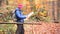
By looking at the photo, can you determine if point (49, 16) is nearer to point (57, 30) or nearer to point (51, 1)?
point (51, 1)

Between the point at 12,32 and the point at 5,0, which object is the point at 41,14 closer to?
the point at 5,0

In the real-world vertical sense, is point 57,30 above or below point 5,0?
below

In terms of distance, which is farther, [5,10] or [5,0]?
[5,0]

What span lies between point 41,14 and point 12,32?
3.95m

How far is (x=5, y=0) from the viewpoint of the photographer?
42.1ft

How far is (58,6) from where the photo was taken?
12.9m

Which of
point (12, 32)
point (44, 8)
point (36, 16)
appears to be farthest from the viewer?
point (44, 8)

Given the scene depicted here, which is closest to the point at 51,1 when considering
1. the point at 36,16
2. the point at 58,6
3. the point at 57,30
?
the point at 58,6

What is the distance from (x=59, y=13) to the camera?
12.9m

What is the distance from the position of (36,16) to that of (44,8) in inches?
39.7

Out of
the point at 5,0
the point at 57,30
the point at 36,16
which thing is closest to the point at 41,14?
the point at 36,16

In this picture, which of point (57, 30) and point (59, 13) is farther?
point (59, 13)

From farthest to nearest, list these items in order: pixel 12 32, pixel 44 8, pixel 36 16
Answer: pixel 44 8
pixel 36 16
pixel 12 32

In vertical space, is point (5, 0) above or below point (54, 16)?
above
